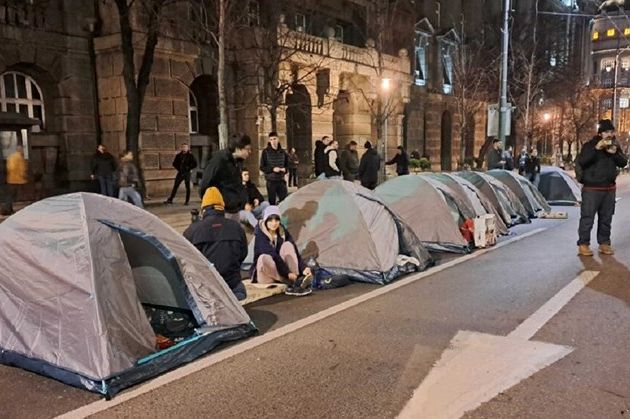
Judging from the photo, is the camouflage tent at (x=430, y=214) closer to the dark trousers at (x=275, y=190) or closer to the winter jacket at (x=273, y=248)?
the dark trousers at (x=275, y=190)

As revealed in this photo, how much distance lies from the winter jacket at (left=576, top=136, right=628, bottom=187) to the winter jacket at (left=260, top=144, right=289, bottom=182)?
5301 mm

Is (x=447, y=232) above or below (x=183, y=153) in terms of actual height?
below

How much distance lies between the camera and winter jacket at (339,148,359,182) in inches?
542

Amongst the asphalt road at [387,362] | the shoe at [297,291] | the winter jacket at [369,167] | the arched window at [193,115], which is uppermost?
the arched window at [193,115]

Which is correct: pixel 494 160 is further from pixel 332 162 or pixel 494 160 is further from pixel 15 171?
pixel 15 171

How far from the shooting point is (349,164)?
45.4 ft

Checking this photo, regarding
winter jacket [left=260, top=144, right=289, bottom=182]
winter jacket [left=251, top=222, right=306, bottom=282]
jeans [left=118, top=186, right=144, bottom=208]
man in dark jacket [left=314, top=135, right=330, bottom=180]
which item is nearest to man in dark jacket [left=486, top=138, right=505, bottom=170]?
man in dark jacket [left=314, top=135, right=330, bottom=180]

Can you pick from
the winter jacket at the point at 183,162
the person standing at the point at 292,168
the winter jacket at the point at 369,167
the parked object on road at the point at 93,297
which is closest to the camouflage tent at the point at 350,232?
the parked object on road at the point at 93,297

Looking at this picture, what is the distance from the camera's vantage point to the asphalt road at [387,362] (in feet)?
12.4

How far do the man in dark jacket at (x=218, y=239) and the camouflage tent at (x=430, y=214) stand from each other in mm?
3874

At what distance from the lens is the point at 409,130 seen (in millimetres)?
30125

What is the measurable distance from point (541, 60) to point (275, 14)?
911 inches

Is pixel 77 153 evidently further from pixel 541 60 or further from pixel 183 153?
pixel 541 60

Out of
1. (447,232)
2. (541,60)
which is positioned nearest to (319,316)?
(447,232)
